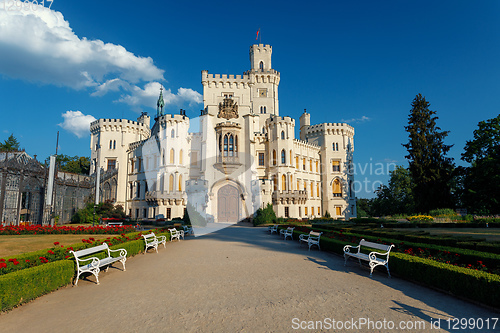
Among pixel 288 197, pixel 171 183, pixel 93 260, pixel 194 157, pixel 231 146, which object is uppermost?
pixel 231 146

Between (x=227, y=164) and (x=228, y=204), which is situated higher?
(x=227, y=164)

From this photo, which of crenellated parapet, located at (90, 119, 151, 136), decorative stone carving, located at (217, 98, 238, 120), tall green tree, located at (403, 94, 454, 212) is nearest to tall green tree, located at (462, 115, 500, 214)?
tall green tree, located at (403, 94, 454, 212)

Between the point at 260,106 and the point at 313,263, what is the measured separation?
4208cm

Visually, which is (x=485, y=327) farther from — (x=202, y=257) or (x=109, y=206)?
(x=109, y=206)

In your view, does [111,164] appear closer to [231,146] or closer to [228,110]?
[231,146]

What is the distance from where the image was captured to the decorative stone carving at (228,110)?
39947mm

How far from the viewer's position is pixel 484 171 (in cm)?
Result: 3331

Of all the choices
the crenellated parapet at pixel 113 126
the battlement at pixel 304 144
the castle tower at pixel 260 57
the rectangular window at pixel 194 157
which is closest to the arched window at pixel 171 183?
the rectangular window at pixel 194 157

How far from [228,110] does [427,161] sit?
2805cm

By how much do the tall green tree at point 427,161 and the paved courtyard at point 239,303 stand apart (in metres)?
33.3

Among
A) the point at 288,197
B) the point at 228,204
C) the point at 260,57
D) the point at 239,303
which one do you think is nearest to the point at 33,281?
the point at 239,303

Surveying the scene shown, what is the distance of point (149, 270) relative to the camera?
32.7 feet

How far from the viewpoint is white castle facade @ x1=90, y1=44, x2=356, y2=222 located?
3759cm

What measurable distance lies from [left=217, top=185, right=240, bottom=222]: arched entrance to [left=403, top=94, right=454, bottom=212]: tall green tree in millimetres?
24430
